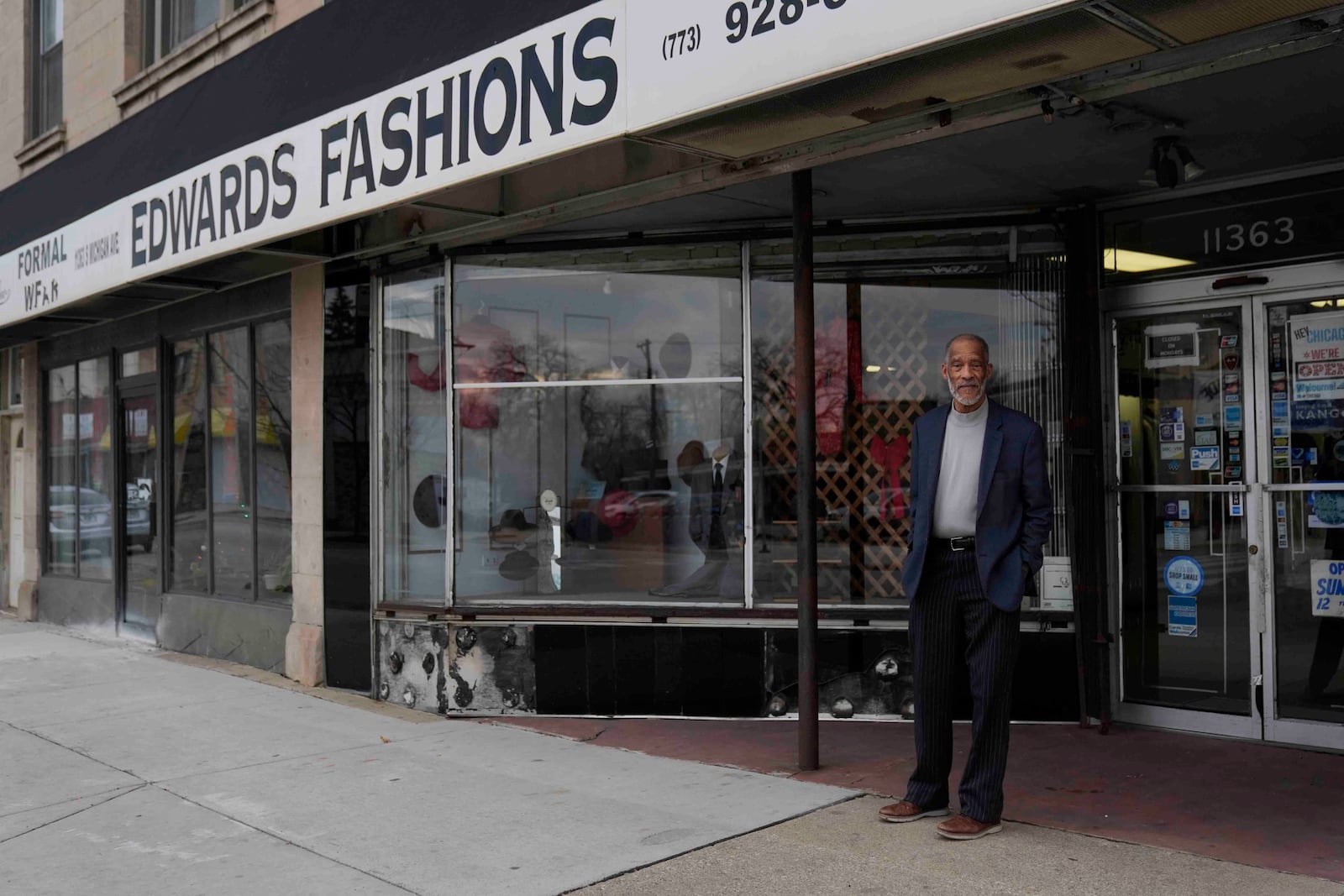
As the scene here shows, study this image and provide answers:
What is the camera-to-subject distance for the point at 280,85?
8148 mm

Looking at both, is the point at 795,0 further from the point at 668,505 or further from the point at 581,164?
the point at 668,505

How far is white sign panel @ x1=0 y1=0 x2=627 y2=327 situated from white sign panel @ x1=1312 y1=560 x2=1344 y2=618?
4442 mm

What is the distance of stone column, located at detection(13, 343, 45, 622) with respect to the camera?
1396 centimetres

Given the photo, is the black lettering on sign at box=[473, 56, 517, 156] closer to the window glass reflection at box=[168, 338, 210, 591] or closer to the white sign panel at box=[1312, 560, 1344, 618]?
the white sign panel at box=[1312, 560, 1344, 618]

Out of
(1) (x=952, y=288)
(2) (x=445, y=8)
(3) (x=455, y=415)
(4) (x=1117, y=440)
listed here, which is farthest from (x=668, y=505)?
(2) (x=445, y=8)

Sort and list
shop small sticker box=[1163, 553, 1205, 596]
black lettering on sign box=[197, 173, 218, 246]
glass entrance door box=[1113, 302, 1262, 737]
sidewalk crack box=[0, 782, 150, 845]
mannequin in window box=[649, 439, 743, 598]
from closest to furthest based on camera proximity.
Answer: sidewalk crack box=[0, 782, 150, 845]
glass entrance door box=[1113, 302, 1262, 737]
shop small sticker box=[1163, 553, 1205, 596]
mannequin in window box=[649, 439, 743, 598]
black lettering on sign box=[197, 173, 218, 246]

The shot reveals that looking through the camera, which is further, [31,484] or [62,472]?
[31,484]

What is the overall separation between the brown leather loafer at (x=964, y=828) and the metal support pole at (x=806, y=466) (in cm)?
124

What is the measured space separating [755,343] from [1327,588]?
3598 mm

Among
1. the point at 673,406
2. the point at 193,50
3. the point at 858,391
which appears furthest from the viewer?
the point at 193,50

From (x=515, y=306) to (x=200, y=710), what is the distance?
361 centimetres

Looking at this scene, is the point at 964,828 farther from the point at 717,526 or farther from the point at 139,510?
the point at 139,510

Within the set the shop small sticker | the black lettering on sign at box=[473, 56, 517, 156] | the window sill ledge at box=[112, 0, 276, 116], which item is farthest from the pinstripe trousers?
the window sill ledge at box=[112, 0, 276, 116]

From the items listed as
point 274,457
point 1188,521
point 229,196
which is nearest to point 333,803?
point 229,196
